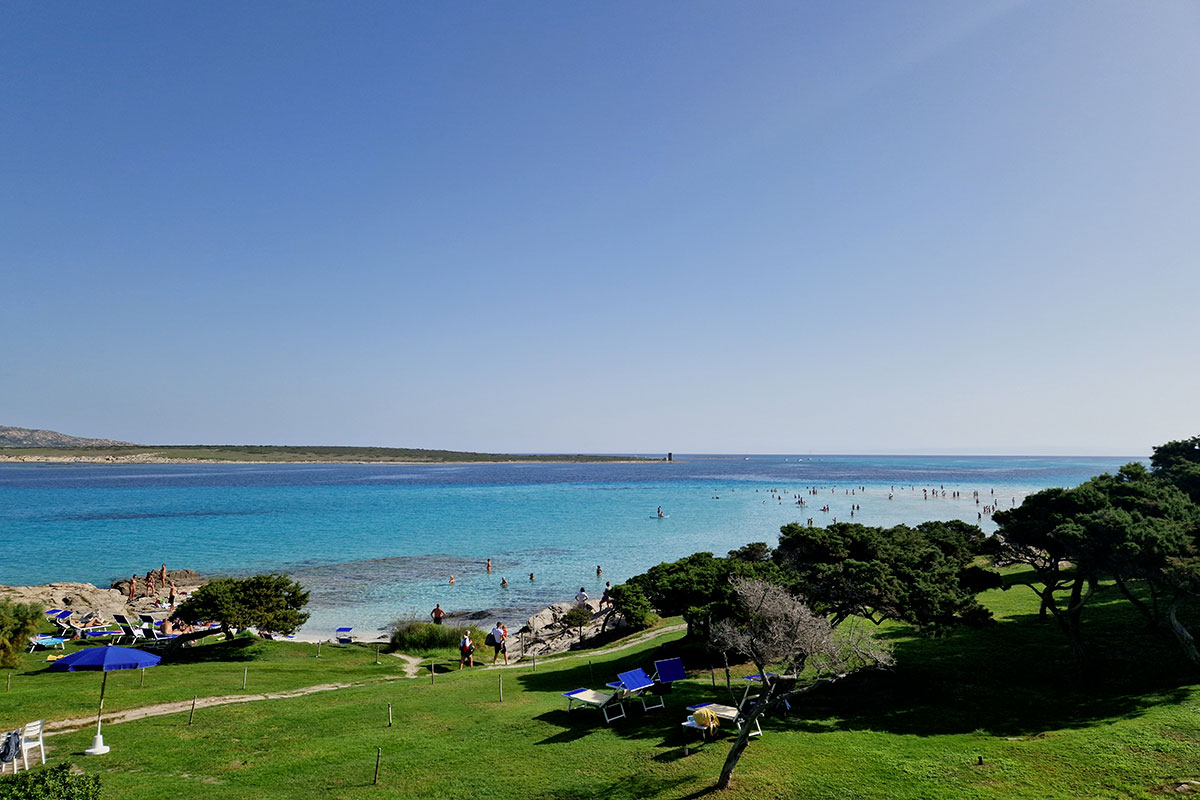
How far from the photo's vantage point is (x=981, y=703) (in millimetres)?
17219

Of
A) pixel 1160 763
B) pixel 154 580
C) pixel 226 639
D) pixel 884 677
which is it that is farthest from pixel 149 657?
pixel 154 580

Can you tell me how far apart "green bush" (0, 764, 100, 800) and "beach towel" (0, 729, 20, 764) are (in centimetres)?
622

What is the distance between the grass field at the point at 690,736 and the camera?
1275 centimetres

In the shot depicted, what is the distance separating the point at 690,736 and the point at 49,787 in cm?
1308

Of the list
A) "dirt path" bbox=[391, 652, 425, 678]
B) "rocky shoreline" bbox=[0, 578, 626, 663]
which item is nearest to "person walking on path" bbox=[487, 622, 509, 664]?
"rocky shoreline" bbox=[0, 578, 626, 663]

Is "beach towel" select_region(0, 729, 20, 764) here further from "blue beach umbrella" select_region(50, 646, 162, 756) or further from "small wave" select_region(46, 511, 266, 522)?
"small wave" select_region(46, 511, 266, 522)

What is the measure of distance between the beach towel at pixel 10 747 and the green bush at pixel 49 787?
6.22m

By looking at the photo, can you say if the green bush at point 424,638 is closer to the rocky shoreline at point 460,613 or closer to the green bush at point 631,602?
the rocky shoreline at point 460,613

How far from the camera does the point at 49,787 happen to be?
828cm

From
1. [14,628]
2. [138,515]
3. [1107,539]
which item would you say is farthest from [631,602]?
[138,515]

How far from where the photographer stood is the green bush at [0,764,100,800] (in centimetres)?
808

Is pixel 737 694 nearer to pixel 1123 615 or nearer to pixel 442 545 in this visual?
pixel 1123 615

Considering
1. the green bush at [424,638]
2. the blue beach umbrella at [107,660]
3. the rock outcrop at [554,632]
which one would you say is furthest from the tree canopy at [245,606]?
the blue beach umbrella at [107,660]

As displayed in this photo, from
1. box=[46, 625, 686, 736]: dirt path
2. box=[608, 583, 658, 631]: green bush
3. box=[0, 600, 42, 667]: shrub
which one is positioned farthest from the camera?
box=[608, 583, 658, 631]: green bush
